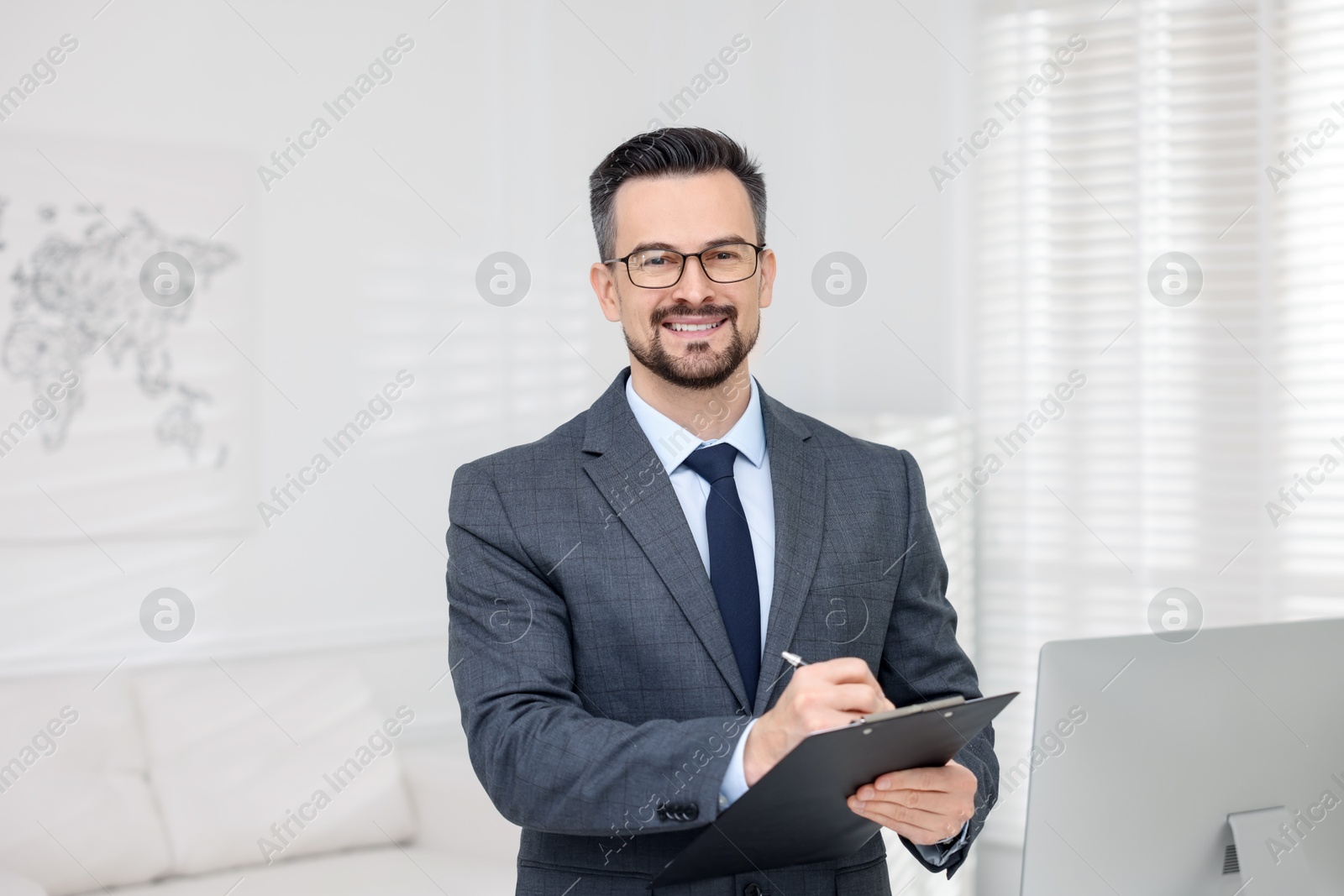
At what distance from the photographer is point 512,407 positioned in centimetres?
361

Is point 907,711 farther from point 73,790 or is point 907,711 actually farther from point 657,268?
point 73,790

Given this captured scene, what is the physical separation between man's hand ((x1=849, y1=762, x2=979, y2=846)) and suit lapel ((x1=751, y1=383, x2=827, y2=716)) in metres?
0.23

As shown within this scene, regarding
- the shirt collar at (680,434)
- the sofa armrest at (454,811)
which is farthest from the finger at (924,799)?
the sofa armrest at (454,811)

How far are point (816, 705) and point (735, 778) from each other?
0.17m

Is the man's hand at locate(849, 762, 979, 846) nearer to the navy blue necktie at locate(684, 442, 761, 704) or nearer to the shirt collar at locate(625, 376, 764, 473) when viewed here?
the navy blue necktie at locate(684, 442, 761, 704)

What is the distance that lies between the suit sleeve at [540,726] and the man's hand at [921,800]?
10 cm

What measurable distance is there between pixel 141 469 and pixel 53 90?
1012 millimetres

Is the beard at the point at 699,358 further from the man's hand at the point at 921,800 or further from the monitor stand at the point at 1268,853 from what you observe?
the monitor stand at the point at 1268,853

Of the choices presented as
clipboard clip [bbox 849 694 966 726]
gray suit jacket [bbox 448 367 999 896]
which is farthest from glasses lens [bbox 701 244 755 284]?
clipboard clip [bbox 849 694 966 726]

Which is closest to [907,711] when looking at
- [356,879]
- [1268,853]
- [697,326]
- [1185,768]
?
[1185,768]

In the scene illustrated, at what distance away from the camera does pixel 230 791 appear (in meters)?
2.92

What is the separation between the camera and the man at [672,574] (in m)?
1.29

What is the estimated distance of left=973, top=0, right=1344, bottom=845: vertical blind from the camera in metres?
2.93

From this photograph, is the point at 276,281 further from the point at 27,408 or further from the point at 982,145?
the point at 982,145
